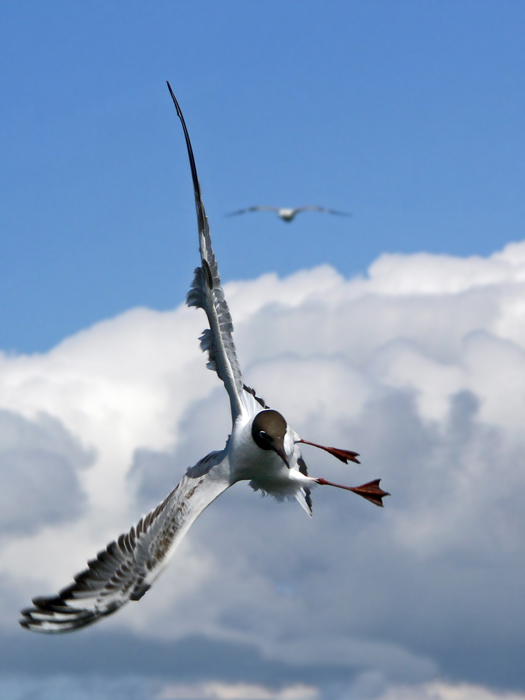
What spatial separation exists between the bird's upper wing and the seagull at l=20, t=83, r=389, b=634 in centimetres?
2

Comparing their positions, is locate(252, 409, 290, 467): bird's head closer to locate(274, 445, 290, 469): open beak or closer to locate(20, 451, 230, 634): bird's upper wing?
locate(274, 445, 290, 469): open beak

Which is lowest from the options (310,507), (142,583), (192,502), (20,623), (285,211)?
(20,623)

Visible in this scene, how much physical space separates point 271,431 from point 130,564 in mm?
4050

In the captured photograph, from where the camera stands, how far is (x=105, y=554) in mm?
25484

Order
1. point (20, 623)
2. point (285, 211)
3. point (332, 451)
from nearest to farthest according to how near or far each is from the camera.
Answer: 1. point (20, 623)
2. point (332, 451)
3. point (285, 211)

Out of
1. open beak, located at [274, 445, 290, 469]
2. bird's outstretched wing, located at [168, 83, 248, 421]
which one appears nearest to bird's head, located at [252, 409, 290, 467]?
open beak, located at [274, 445, 290, 469]

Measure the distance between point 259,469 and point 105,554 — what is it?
354cm

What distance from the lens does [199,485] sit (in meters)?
25.8

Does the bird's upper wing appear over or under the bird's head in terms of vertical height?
under

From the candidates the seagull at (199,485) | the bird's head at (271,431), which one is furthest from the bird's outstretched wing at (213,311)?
the bird's head at (271,431)

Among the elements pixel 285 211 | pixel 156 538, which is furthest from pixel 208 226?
pixel 285 211

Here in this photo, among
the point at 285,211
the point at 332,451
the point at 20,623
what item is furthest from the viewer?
the point at 285,211

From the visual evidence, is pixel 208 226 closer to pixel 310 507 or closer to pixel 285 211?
pixel 310 507

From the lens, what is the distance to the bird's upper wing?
24781 millimetres
